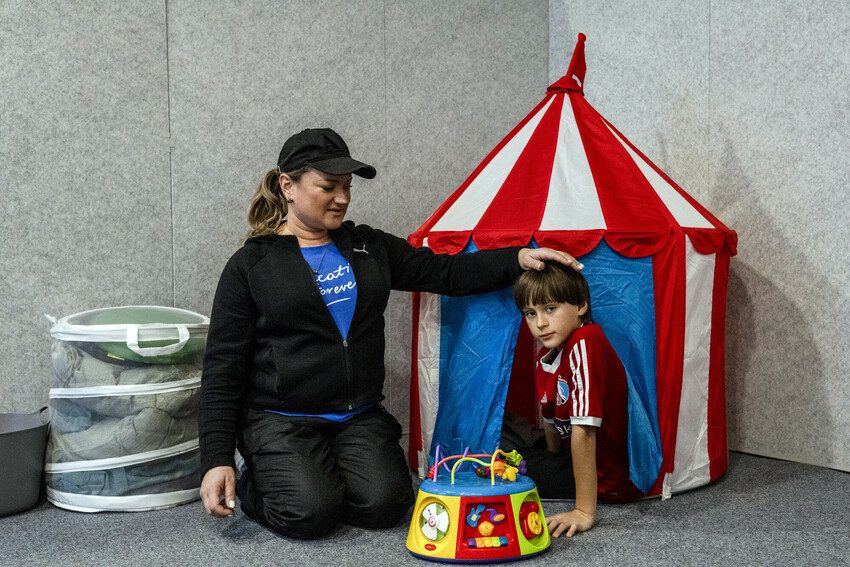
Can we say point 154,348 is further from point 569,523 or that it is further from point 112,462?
point 569,523

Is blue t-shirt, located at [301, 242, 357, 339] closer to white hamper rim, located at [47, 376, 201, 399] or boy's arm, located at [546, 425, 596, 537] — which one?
white hamper rim, located at [47, 376, 201, 399]

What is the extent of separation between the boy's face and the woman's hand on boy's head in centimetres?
10

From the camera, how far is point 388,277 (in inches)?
81.7

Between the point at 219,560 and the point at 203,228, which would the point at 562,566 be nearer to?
the point at 219,560

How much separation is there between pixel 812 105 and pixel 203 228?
1.86 metres

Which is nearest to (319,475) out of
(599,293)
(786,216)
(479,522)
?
(479,522)

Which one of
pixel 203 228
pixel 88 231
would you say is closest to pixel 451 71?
pixel 203 228

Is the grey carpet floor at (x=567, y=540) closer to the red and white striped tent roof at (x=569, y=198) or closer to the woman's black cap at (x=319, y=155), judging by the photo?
the red and white striped tent roof at (x=569, y=198)

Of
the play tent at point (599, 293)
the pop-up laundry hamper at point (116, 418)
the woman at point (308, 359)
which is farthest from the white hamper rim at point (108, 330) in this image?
the play tent at point (599, 293)

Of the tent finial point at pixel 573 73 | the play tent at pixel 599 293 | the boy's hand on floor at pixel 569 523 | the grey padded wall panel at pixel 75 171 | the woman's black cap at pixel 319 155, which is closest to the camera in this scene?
the boy's hand on floor at pixel 569 523

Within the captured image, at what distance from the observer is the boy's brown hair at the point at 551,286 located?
1915mm

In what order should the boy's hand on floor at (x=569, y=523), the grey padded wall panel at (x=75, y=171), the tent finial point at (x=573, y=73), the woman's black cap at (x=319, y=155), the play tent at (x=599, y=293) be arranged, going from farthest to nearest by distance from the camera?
the tent finial point at (x=573, y=73)
the grey padded wall panel at (x=75, y=171)
the play tent at (x=599, y=293)
the woman's black cap at (x=319, y=155)
the boy's hand on floor at (x=569, y=523)

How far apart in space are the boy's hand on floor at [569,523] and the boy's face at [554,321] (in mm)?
399

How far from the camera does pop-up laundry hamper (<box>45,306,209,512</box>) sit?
6.63ft
